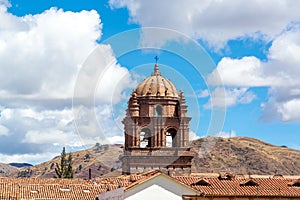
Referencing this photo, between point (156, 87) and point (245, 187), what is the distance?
1913cm

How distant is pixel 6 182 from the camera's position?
6059 cm

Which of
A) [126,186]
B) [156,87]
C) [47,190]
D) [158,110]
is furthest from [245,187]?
[156,87]

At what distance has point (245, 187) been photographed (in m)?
57.7

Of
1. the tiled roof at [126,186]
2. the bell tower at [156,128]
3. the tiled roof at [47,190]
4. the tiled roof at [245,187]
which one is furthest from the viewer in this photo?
the bell tower at [156,128]

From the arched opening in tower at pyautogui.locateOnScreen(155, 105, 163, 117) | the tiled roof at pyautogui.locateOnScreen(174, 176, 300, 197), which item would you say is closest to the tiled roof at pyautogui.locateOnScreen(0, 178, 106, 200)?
the tiled roof at pyautogui.locateOnScreen(174, 176, 300, 197)

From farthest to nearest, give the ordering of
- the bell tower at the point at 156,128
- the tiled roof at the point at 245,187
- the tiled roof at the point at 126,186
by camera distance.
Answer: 1. the bell tower at the point at 156,128
2. the tiled roof at the point at 126,186
3. the tiled roof at the point at 245,187

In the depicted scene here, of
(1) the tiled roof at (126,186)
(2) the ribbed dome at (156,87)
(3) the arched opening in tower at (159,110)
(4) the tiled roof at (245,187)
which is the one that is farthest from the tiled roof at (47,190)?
(2) the ribbed dome at (156,87)

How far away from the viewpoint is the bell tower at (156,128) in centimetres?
7144

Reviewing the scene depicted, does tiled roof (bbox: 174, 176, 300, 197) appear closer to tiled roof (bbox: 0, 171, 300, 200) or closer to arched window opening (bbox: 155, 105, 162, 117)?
tiled roof (bbox: 0, 171, 300, 200)

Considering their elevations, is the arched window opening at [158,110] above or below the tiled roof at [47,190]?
above

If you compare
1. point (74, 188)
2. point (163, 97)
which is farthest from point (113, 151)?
point (74, 188)

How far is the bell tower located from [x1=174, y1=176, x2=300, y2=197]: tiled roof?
10.1 m

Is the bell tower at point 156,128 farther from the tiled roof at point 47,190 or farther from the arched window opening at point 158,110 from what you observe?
the tiled roof at point 47,190

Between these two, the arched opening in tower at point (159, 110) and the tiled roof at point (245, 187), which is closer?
the tiled roof at point (245, 187)
